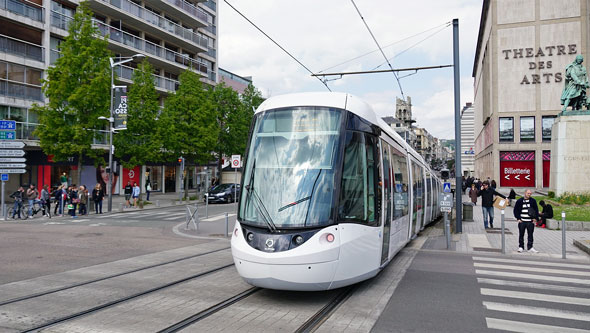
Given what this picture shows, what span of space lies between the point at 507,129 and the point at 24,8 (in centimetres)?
4615

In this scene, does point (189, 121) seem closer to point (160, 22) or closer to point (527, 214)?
point (160, 22)

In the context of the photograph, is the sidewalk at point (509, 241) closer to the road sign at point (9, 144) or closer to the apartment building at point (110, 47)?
the road sign at point (9, 144)

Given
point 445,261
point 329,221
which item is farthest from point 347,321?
point 445,261

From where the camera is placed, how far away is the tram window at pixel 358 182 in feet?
21.2

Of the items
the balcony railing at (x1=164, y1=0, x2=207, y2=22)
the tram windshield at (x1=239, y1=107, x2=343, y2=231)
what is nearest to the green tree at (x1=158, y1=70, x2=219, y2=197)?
the balcony railing at (x1=164, y1=0, x2=207, y2=22)

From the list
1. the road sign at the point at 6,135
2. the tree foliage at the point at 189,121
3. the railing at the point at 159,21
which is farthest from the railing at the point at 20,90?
the railing at the point at 159,21

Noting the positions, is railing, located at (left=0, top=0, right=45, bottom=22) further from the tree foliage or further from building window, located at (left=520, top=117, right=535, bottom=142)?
building window, located at (left=520, top=117, right=535, bottom=142)

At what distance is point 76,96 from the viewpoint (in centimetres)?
2547

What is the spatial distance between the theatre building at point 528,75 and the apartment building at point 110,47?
106 ft

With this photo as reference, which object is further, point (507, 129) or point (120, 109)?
point (507, 129)

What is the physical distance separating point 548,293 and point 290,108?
5310mm

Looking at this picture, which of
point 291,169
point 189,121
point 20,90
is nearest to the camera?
point 291,169

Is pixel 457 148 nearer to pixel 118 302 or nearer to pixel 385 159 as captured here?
pixel 385 159

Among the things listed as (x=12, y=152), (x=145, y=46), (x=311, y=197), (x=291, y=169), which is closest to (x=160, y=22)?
(x=145, y=46)
